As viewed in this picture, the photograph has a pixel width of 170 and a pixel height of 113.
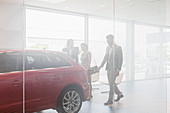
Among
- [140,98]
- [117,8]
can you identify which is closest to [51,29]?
[117,8]

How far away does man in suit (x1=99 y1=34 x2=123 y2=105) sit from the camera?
4004mm

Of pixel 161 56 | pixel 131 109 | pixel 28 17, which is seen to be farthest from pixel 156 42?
pixel 28 17

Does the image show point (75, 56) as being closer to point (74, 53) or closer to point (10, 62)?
point (74, 53)

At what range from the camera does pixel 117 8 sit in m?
4.16

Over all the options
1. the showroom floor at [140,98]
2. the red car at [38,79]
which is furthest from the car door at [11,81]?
the showroom floor at [140,98]

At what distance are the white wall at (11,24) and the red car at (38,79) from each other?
5.7 inches

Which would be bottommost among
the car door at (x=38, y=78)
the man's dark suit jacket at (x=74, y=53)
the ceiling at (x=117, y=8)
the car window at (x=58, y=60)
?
the car door at (x=38, y=78)

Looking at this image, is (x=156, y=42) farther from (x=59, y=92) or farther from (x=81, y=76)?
(x=59, y=92)

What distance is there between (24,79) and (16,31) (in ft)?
2.64

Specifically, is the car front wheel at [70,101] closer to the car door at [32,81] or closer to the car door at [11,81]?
the car door at [32,81]

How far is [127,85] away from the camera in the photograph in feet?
13.7

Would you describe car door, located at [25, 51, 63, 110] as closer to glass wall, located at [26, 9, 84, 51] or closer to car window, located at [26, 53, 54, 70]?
car window, located at [26, 53, 54, 70]

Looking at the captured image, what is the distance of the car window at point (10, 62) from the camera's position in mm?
3527

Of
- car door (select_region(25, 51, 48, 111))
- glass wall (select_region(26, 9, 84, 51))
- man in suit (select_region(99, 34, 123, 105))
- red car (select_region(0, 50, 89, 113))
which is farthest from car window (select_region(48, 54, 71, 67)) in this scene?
man in suit (select_region(99, 34, 123, 105))
